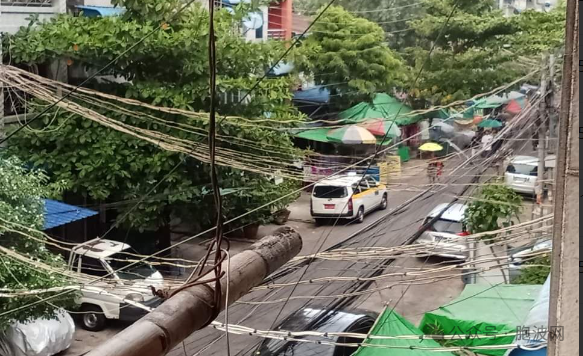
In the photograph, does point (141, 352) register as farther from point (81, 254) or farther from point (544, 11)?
point (544, 11)

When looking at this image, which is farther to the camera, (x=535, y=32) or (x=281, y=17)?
(x=281, y=17)

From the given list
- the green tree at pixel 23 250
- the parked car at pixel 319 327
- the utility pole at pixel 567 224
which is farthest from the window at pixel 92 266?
the utility pole at pixel 567 224

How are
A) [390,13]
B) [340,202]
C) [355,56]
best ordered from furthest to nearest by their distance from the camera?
[390,13] → [355,56] → [340,202]

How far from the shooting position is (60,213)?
5.45 metres

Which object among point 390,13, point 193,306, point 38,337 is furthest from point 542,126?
point 193,306

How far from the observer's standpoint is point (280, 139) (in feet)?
19.4

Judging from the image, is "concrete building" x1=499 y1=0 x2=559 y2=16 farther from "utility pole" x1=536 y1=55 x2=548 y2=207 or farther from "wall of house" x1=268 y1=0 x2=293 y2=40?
"wall of house" x1=268 y1=0 x2=293 y2=40

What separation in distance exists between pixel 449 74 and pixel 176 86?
428 centimetres

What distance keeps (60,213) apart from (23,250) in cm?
131

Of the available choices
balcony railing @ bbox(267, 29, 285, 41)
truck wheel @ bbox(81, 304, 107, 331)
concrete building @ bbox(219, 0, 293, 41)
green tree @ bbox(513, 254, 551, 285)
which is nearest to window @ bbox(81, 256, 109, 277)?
truck wheel @ bbox(81, 304, 107, 331)

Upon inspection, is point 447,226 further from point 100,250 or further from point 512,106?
point 100,250

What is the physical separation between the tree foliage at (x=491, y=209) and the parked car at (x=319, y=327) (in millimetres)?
1663

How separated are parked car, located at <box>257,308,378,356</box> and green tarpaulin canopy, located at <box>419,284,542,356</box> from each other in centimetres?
46

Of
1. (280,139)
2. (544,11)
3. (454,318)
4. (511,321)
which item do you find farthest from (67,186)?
(544,11)
